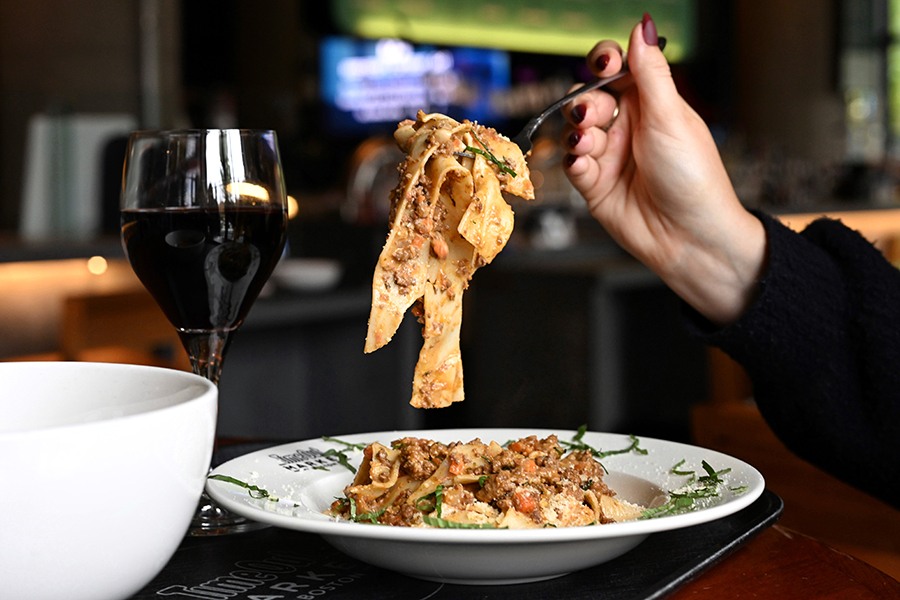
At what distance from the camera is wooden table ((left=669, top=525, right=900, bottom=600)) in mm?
835

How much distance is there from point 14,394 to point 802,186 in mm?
6795

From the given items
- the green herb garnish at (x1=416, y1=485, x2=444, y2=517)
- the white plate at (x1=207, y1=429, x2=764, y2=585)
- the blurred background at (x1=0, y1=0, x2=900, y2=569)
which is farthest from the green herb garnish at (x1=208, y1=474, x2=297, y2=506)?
the blurred background at (x1=0, y1=0, x2=900, y2=569)

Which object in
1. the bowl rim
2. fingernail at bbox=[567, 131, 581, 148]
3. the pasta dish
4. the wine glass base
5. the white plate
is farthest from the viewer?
fingernail at bbox=[567, 131, 581, 148]

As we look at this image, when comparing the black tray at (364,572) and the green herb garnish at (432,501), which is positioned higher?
the green herb garnish at (432,501)

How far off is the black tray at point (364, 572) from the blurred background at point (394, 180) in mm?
1022

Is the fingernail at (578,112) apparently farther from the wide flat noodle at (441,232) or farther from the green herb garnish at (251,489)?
the green herb garnish at (251,489)

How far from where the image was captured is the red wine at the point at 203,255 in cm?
108

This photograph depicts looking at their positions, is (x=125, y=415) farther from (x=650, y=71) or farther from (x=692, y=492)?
(x=650, y=71)

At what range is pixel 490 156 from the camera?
1051 millimetres

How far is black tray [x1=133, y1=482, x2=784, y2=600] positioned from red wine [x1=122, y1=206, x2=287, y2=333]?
0.26 meters

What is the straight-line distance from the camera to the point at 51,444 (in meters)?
0.64

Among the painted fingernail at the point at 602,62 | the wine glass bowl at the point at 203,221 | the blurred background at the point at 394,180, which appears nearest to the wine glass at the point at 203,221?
the wine glass bowl at the point at 203,221

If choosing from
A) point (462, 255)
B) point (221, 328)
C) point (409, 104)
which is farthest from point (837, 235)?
point (409, 104)

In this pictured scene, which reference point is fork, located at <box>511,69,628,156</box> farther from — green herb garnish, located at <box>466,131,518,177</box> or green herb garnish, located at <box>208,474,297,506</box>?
green herb garnish, located at <box>208,474,297,506</box>
